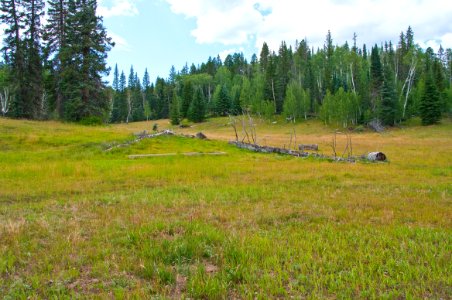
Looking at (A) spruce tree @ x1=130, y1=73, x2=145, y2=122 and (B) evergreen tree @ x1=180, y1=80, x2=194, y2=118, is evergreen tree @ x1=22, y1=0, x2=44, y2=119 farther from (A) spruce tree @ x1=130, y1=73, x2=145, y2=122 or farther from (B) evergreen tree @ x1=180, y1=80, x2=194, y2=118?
(A) spruce tree @ x1=130, y1=73, x2=145, y2=122

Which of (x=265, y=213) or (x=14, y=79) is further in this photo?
(x=14, y=79)

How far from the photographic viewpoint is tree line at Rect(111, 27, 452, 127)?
68.4 m

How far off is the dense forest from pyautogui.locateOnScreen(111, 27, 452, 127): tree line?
10.9 inches

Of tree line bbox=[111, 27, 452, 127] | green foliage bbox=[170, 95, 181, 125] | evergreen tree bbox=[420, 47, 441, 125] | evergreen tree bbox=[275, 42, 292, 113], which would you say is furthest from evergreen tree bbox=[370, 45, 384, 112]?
green foliage bbox=[170, 95, 181, 125]

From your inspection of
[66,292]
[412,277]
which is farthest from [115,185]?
[412,277]

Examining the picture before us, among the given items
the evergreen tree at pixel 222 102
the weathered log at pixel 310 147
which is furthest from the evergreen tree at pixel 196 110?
the weathered log at pixel 310 147

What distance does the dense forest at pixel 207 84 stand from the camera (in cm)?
4291

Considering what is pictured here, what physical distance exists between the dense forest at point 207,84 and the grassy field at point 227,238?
33399 mm

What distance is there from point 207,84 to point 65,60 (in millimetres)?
83555

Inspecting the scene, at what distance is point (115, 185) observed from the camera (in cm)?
1344

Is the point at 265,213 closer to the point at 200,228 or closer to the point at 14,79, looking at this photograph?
the point at 200,228

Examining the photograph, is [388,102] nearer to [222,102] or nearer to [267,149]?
[222,102]

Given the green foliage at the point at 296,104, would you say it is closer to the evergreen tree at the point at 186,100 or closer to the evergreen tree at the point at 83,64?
the evergreen tree at the point at 186,100

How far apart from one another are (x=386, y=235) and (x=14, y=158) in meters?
20.7
